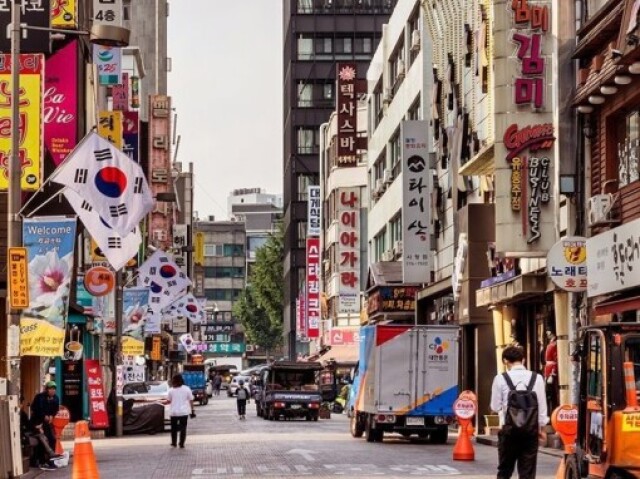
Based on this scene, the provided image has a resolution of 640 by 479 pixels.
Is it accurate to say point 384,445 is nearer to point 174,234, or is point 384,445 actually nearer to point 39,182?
point 39,182

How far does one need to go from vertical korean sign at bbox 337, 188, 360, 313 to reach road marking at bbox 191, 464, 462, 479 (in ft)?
197

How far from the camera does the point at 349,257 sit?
89312 millimetres

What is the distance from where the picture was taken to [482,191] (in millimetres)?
46812

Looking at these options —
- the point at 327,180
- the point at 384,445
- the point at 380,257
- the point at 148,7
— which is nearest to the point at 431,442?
the point at 384,445

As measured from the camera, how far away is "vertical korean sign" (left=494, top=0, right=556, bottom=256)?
36531 mm

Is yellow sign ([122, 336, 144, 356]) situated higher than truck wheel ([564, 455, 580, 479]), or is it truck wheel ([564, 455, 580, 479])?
yellow sign ([122, 336, 144, 356])

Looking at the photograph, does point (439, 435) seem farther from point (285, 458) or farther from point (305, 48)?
point (305, 48)

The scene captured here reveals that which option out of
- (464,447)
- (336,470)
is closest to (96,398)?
(464,447)

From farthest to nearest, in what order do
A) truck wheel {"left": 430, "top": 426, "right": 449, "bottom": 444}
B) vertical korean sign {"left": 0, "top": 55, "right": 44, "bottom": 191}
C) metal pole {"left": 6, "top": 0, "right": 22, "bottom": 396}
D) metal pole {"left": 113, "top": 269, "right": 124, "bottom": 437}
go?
metal pole {"left": 113, "top": 269, "right": 124, "bottom": 437}
vertical korean sign {"left": 0, "top": 55, "right": 44, "bottom": 191}
truck wheel {"left": 430, "top": 426, "right": 449, "bottom": 444}
metal pole {"left": 6, "top": 0, "right": 22, "bottom": 396}

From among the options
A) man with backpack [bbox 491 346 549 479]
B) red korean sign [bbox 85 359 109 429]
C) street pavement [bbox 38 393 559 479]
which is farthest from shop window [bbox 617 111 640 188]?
red korean sign [bbox 85 359 109 429]

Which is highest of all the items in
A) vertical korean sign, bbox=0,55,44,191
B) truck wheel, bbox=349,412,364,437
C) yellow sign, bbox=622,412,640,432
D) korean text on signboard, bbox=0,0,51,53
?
korean text on signboard, bbox=0,0,51,53

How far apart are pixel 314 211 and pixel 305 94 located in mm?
23438

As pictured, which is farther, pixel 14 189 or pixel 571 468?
pixel 14 189

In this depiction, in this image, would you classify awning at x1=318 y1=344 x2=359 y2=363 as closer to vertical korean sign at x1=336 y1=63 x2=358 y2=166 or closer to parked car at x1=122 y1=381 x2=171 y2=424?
vertical korean sign at x1=336 y1=63 x2=358 y2=166
